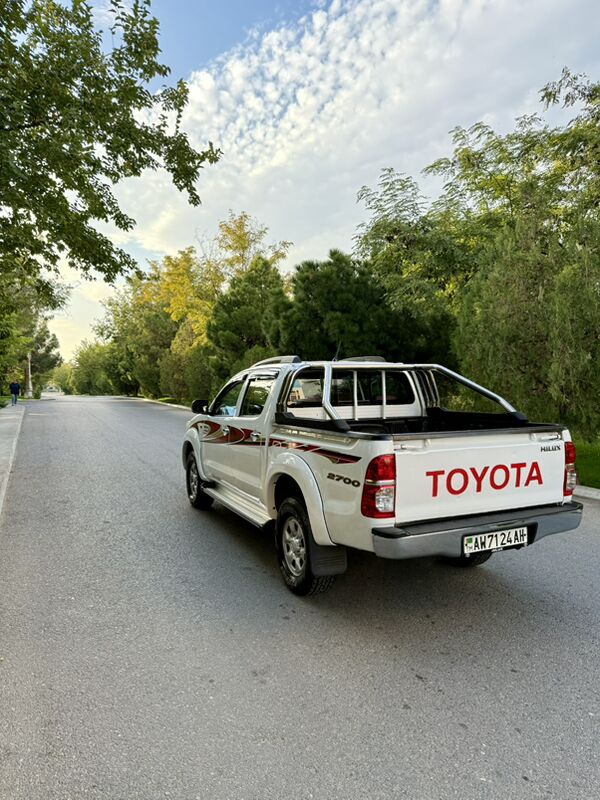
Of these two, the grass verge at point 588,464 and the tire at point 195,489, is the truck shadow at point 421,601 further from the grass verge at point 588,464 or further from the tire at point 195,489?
the grass verge at point 588,464

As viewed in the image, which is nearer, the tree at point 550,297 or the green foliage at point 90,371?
→ the tree at point 550,297

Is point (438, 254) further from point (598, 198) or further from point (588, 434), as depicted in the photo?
point (588, 434)

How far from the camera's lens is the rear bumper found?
3191mm

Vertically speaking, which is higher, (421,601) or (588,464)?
(588,464)

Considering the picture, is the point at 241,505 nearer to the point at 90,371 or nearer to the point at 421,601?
the point at 421,601

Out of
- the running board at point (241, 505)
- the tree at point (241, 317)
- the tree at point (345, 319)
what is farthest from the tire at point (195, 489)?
the tree at point (241, 317)

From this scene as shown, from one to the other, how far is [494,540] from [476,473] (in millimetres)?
473

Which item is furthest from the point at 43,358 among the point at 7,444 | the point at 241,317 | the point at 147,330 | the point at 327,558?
the point at 327,558

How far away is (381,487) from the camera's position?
3236 millimetres

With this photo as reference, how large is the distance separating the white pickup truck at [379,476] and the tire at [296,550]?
0.01 metres

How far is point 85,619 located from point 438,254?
42.1ft

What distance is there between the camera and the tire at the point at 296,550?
3.88m

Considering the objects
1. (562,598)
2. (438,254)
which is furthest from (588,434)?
(438,254)

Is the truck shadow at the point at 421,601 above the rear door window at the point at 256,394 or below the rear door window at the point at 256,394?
below
